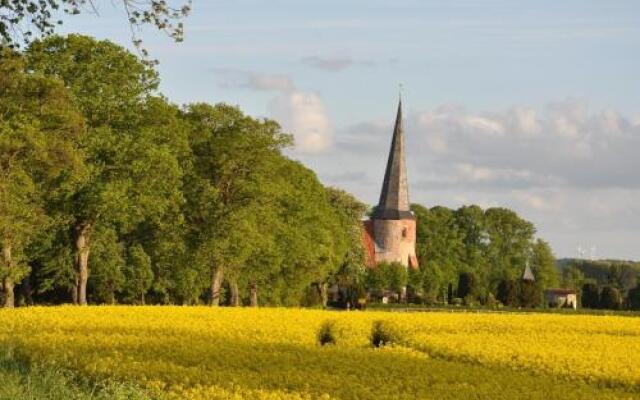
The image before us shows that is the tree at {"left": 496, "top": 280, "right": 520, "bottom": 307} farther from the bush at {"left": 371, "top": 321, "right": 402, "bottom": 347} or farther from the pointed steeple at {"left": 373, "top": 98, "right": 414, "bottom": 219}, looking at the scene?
the bush at {"left": 371, "top": 321, "right": 402, "bottom": 347}

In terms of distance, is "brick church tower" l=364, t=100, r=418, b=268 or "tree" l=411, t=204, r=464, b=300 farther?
"brick church tower" l=364, t=100, r=418, b=268

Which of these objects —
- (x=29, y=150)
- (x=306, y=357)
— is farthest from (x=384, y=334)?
(x=29, y=150)

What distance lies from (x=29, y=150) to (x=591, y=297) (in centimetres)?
8775

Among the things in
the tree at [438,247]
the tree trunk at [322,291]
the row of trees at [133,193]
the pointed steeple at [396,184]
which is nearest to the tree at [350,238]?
the tree trunk at [322,291]

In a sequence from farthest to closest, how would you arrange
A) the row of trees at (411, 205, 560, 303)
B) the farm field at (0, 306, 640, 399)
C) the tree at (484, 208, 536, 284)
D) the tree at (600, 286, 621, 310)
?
the tree at (484, 208, 536, 284) → the row of trees at (411, 205, 560, 303) → the tree at (600, 286, 621, 310) → the farm field at (0, 306, 640, 399)

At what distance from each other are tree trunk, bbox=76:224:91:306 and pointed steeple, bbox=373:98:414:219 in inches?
4018

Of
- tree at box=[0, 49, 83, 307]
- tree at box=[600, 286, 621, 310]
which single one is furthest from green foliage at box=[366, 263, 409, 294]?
tree at box=[0, 49, 83, 307]

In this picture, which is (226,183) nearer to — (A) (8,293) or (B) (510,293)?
(A) (8,293)

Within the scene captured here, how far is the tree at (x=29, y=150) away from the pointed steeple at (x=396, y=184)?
106m

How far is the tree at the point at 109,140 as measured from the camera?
52.9 m

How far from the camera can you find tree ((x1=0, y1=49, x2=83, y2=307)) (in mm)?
47875

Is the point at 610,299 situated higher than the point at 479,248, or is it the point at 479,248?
the point at 479,248

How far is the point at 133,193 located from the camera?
5572 cm

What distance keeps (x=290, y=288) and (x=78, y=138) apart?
32811 mm
